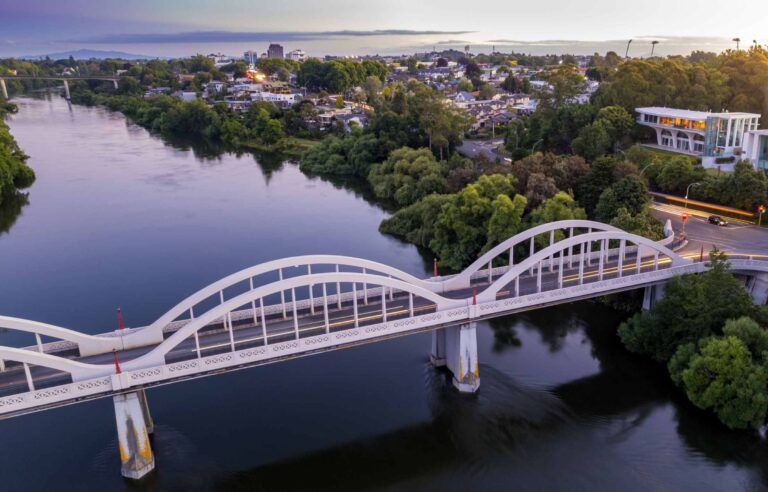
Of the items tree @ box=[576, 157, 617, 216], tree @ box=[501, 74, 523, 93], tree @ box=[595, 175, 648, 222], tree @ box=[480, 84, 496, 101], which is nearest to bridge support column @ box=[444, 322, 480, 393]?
tree @ box=[595, 175, 648, 222]

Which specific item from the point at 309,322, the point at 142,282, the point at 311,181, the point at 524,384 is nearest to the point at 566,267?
the point at 524,384

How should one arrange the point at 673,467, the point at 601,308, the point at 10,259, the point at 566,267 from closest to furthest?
the point at 673,467
the point at 566,267
the point at 601,308
the point at 10,259

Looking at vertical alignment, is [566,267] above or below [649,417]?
above

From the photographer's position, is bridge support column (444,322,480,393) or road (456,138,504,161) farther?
road (456,138,504,161)

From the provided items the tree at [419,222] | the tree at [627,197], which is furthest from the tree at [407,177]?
the tree at [627,197]

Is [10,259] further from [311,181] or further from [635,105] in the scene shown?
[635,105]

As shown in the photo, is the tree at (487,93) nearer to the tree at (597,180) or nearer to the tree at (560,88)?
the tree at (560,88)

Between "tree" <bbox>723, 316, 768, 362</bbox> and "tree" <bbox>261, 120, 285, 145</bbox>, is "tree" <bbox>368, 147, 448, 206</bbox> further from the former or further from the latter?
"tree" <bbox>723, 316, 768, 362</bbox>

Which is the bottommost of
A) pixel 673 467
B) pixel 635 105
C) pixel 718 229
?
pixel 673 467
